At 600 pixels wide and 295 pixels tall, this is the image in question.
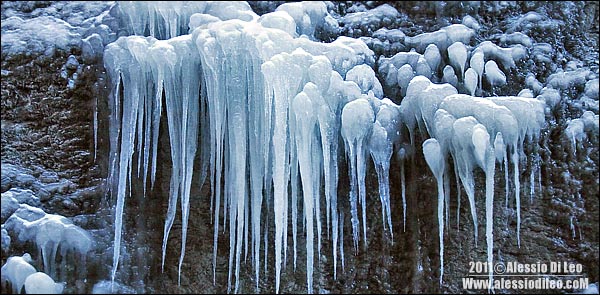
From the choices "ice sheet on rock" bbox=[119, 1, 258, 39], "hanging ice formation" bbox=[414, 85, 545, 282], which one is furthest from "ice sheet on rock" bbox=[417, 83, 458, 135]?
"ice sheet on rock" bbox=[119, 1, 258, 39]

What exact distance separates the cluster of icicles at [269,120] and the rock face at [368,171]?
108mm

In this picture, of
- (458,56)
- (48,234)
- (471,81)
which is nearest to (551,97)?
(471,81)

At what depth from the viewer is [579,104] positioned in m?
3.75

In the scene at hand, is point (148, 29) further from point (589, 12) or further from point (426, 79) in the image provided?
point (589, 12)

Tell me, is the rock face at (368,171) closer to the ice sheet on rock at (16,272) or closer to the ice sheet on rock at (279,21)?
the ice sheet on rock at (16,272)

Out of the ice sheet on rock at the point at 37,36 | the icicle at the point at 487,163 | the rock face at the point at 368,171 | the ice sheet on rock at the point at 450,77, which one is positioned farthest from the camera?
the ice sheet on rock at the point at 37,36

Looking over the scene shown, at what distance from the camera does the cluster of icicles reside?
3.57m

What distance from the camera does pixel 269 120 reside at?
365 centimetres

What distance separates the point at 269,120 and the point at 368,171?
628 millimetres

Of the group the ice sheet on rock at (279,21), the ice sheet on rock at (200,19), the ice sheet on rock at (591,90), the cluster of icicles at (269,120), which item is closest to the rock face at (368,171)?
the ice sheet on rock at (591,90)

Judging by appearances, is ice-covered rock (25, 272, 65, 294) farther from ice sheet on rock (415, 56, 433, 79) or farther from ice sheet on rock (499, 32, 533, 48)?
ice sheet on rock (499, 32, 533, 48)

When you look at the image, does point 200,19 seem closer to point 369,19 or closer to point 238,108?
point 238,108

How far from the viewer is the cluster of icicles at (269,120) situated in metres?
3.57

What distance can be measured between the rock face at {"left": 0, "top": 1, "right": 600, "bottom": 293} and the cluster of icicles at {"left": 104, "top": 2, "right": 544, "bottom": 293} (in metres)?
0.11
